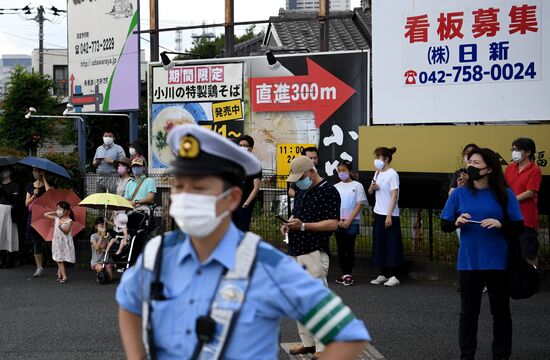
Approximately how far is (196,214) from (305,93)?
15.5m

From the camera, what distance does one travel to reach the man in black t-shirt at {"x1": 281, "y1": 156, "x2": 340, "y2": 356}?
7930 mm

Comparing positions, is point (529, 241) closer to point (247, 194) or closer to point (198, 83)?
point (247, 194)

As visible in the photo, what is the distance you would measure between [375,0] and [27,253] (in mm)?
7186

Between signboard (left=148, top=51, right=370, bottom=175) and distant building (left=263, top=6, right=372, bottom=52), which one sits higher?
distant building (left=263, top=6, right=372, bottom=52)

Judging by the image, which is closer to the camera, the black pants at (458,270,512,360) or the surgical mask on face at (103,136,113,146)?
the black pants at (458,270,512,360)

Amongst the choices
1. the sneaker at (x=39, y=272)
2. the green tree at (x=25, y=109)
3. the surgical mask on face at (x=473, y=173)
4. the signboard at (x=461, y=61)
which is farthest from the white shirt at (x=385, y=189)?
the green tree at (x=25, y=109)

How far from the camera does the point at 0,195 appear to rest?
14.8 m

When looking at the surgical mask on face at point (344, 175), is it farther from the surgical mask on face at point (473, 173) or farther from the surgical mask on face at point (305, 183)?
the surgical mask on face at point (473, 173)

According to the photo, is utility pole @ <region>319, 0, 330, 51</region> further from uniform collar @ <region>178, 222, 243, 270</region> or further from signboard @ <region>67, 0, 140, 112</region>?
uniform collar @ <region>178, 222, 243, 270</region>

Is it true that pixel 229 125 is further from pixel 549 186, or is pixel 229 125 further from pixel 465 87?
pixel 549 186

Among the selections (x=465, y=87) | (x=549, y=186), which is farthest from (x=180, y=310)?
(x=465, y=87)

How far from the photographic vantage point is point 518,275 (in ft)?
23.3

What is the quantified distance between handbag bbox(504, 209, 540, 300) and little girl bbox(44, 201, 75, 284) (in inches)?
310

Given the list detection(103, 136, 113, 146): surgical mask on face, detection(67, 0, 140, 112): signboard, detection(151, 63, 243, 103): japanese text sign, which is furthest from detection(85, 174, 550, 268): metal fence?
detection(67, 0, 140, 112): signboard
